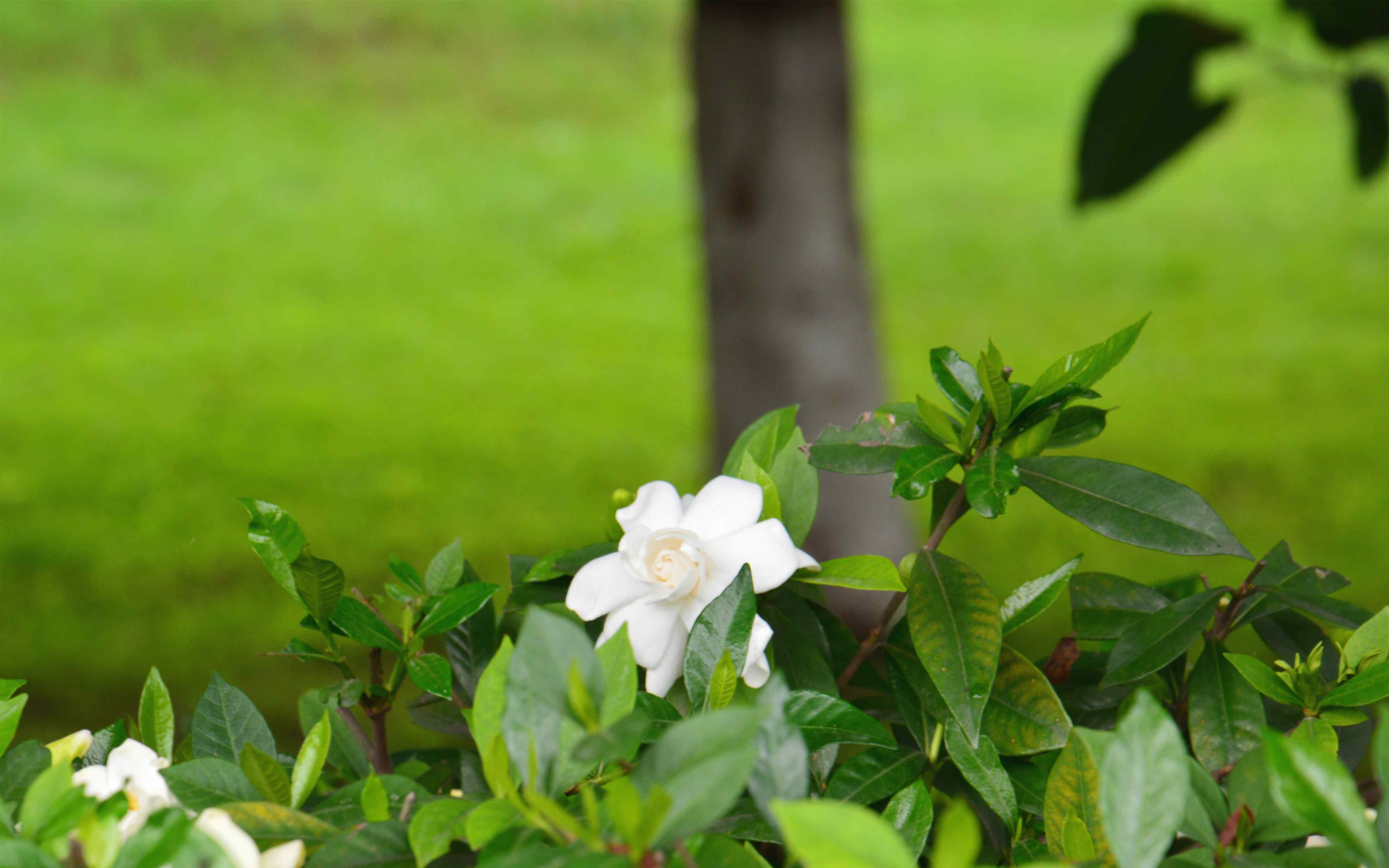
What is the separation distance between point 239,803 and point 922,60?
13.8m

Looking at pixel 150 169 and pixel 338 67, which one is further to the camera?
pixel 338 67

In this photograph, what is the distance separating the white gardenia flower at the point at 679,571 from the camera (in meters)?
0.63

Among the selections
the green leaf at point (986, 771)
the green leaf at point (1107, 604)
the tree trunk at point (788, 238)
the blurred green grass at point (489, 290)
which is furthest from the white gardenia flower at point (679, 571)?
the blurred green grass at point (489, 290)

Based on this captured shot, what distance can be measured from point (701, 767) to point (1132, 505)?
309mm

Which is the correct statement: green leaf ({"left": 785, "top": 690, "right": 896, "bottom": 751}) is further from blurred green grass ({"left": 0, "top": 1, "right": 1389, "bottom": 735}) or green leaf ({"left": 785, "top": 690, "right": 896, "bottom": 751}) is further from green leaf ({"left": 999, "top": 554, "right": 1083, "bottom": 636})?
blurred green grass ({"left": 0, "top": 1, "right": 1389, "bottom": 735})

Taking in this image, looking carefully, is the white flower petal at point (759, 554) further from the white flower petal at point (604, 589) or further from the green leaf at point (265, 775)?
the green leaf at point (265, 775)

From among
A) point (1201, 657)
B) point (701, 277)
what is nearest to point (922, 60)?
point (701, 277)

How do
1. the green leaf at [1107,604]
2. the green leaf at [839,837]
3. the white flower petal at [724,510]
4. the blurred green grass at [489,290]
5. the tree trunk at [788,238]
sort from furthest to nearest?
the blurred green grass at [489,290] < the tree trunk at [788,238] < the green leaf at [1107,604] < the white flower petal at [724,510] < the green leaf at [839,837]

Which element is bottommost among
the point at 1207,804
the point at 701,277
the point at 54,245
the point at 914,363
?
the point at 914,363

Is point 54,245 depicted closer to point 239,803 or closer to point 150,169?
point 150,169

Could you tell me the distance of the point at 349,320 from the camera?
8250mm

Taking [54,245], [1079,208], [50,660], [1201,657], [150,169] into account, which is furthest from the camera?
[150,169]

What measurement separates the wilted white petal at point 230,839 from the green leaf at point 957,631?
1.08 ft

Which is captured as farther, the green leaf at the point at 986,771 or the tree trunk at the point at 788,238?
the tree trunk at the point at 788,238
